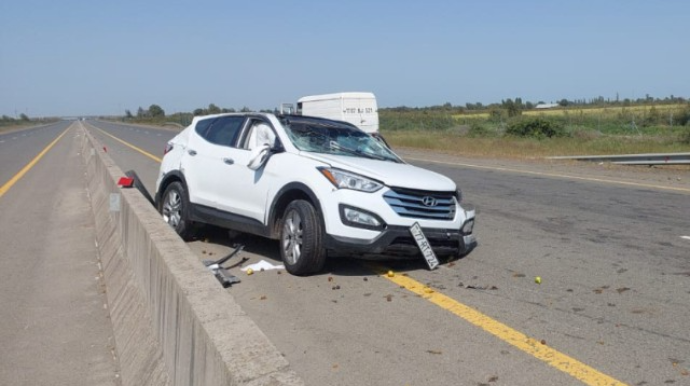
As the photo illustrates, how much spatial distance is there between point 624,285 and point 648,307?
2.54 feet

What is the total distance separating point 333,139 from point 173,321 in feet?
14.8

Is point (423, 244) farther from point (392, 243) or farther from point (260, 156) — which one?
point (260, 156)

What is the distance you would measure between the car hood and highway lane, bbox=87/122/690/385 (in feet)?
2.93

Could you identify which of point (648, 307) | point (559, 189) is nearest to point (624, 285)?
point (648, 307)

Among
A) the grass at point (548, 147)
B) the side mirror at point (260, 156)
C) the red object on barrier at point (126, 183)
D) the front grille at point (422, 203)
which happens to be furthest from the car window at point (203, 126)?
the grass at point (548, 147)

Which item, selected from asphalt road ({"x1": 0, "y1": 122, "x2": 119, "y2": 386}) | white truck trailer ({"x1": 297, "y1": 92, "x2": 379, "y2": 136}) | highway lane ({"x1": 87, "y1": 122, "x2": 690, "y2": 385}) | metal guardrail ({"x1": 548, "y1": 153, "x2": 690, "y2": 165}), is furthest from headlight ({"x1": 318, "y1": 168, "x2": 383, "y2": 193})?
white truck trailer ({"x1": 297, "y1": 92, "x2": 379, "y2": 136})

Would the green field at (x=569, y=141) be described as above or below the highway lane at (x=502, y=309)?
below

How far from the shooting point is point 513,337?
516 centimetres

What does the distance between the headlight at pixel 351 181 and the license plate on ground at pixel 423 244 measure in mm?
529

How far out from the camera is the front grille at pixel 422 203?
22.4ft

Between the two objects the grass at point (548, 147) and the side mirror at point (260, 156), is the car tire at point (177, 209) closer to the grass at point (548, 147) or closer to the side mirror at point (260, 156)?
the side mirror at point (260, 156)

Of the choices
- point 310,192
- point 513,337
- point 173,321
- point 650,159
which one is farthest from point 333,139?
point 650,159

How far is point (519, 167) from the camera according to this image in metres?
22.0

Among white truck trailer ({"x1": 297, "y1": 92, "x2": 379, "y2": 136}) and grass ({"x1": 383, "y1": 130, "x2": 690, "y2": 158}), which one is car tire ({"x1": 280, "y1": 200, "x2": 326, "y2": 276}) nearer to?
white truck trailer ({"x1": 297, "y1": 92, "x2": 379, "y2": 136})
